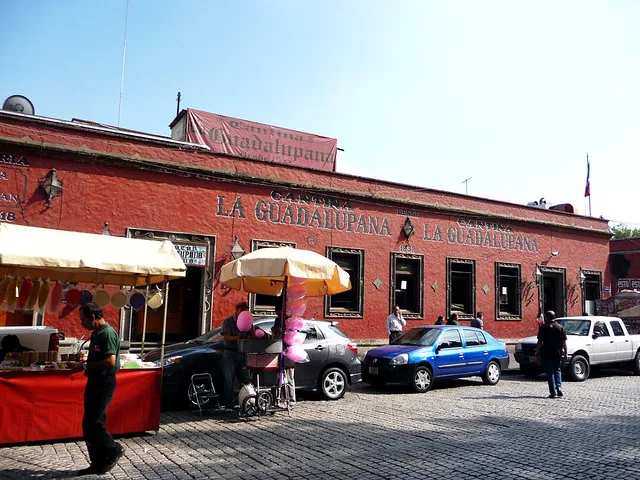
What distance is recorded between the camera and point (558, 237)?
2336 centimetres

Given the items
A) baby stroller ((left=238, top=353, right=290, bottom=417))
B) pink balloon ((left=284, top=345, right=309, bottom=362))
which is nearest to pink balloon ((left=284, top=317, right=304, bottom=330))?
pink balloon ((left=284, top=345, right=309, bottom=362))

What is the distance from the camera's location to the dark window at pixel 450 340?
40.4 feet

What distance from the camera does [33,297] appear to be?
8.34 m

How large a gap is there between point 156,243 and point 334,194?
10004 millimetres

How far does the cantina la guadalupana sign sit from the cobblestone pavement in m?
7.30

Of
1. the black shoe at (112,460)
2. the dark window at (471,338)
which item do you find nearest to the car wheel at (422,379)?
the dark window at (471,338)

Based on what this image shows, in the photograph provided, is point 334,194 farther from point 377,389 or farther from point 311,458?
point 311,458

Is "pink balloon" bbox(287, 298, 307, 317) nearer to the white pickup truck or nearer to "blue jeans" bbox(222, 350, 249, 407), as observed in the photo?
"blue jeans" bbox(222, 350, 249, 407)

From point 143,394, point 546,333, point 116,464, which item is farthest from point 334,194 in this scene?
point 116,464

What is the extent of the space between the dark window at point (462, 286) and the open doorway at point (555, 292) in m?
4.71

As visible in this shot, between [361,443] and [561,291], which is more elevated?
[561,291]

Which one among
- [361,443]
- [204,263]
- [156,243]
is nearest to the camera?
[361,443]

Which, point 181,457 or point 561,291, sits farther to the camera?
point 561,291

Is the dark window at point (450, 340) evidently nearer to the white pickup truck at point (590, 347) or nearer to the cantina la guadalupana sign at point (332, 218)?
the white pickup truck at point (590, 347)
